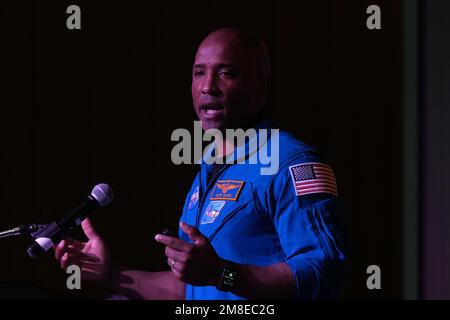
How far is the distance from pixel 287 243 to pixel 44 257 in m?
1.94

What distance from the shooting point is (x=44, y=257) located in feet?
10.2

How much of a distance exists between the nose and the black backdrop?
1410mm

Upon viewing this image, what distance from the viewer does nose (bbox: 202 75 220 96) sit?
1667 mm

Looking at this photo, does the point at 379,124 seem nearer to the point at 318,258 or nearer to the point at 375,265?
the point at 375,265

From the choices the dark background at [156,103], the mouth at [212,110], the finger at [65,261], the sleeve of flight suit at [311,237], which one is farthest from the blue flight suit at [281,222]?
the dark background at [156,103]

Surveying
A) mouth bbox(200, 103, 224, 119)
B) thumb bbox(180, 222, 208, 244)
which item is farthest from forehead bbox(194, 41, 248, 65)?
thumb bbox(180, 222, 208, 244)

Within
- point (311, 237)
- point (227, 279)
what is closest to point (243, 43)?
point (311, 237)

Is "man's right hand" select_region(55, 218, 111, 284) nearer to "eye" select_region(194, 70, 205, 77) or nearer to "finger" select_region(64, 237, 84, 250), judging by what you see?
"finger" select_region(64, 237, 84, 250)

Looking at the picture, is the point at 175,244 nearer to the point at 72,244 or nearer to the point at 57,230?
the point at 57,230

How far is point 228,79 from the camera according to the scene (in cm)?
168

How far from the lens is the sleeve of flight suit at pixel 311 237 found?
1.41m

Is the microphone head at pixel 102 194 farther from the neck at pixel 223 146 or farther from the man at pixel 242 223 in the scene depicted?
the neck at pixel 223 146

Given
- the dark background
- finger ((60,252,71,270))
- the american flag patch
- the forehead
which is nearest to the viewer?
the american flag patch

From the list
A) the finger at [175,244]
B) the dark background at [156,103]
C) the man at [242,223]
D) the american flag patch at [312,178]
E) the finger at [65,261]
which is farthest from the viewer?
the dark background at [156,103]
